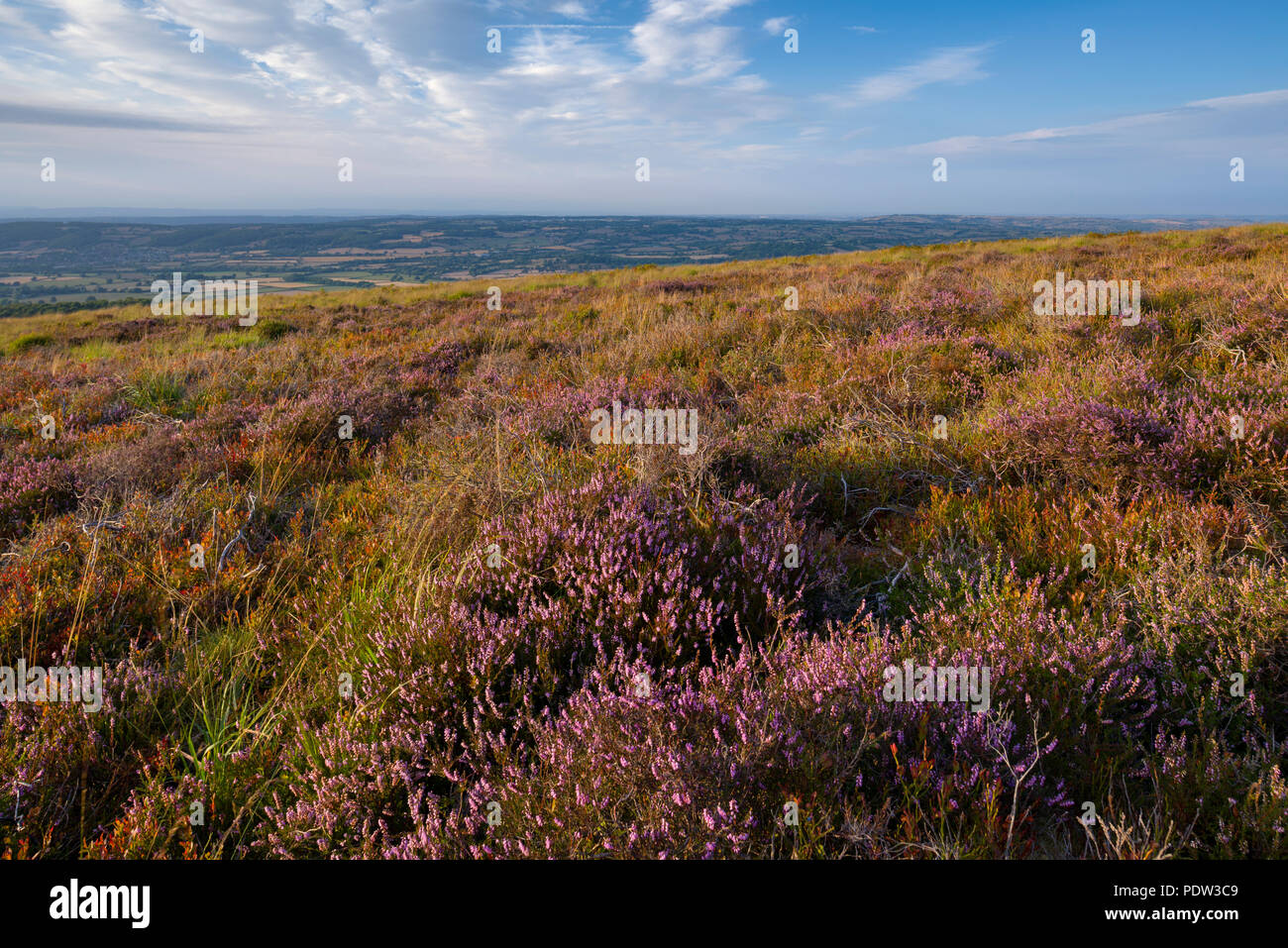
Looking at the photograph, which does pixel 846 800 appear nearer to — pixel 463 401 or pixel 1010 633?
pixel 1010 633

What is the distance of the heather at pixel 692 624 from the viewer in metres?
1.76

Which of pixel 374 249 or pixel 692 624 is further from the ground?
pixel 374 249

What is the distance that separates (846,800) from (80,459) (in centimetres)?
692

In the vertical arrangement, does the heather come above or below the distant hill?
below

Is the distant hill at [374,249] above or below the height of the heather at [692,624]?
above

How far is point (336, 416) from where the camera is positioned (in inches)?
256

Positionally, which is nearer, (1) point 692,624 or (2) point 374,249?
(1) point 692,624

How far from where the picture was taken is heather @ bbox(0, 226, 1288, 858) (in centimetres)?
176

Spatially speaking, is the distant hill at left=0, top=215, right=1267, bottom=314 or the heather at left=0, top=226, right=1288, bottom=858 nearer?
the heather at left=0, top=226, right=1288, bottom=858

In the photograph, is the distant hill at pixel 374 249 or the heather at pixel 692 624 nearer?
the heather at pixel 692 624

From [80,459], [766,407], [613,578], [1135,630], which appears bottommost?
[1135,630]

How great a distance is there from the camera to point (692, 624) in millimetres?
2695

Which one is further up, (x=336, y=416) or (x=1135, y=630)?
(x=336, y=416)

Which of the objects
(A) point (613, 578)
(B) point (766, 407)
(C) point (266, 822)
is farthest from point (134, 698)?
(B) point (766, 407)
